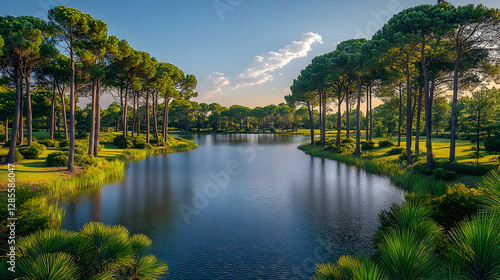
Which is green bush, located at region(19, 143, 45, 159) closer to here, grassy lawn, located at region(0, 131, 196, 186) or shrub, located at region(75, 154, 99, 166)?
grassy lawn, located at region(0, 131, 196, 186)

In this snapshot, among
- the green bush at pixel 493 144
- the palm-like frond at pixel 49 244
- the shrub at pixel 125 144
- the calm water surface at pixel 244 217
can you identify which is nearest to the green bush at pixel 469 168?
the green bush at pixel 493 144

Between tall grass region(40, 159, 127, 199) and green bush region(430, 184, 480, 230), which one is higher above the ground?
green bush region(430, 184, 480, 230)

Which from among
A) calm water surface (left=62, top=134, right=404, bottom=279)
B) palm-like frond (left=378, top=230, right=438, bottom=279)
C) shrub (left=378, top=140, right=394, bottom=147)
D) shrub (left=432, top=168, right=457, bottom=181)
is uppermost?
shrub (left=378, top=140, right=394, bottom=147)

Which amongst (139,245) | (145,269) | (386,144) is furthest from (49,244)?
(386,144)

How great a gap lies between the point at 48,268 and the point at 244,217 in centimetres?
949

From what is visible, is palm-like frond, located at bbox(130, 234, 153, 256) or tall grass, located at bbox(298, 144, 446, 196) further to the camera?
tall grass, located at bbox(298, 144, 446, 196)

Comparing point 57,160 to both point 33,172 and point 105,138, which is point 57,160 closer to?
point 33,172

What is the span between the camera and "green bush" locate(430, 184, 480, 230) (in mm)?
8982

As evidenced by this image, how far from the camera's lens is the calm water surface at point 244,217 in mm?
9195

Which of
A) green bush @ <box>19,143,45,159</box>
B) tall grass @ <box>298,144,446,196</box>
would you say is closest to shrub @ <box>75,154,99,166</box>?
green bush @ <box>19,143,45,159</box>

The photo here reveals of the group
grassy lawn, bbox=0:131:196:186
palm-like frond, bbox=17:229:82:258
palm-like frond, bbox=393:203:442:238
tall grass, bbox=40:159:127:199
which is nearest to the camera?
palm-like frond, bbox=17:229:82:258

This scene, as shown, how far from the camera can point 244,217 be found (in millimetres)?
13883

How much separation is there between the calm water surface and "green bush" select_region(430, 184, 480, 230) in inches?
107

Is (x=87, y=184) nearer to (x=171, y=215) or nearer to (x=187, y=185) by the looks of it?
(x=187, y=185)
